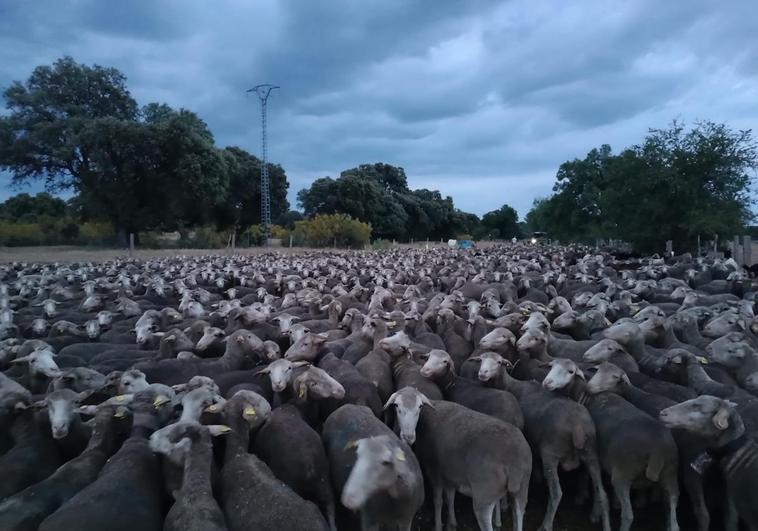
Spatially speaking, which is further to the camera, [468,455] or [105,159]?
[105,159]

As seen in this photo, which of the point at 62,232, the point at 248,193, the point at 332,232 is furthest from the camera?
the point at 248,193

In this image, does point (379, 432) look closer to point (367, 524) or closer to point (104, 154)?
point (367, 524)

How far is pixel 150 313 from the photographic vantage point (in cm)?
1147

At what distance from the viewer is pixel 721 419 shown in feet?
16.0

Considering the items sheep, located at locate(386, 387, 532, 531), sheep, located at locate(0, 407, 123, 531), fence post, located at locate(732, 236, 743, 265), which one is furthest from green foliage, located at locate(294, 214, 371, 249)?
sheep, located at locate(0, 407, 123, 531)

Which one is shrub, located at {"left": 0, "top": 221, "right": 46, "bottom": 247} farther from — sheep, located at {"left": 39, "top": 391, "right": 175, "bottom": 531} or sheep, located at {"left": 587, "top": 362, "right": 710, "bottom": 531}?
sheep, located at {"left": 587, "top": 362, "right": 710, "bottom": 531}

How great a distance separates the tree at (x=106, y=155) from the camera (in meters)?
38.4

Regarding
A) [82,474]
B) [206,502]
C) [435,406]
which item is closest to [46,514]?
[82,474]

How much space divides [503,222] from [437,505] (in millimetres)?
128241

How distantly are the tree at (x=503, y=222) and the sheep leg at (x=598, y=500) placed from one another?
118511 mm

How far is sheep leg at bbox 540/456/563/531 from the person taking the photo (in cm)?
512

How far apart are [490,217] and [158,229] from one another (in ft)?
322

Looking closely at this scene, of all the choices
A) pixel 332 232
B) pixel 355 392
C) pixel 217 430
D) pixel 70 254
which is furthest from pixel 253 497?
pixel 332 232

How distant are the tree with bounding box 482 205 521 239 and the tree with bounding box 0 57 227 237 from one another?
8967 cm
